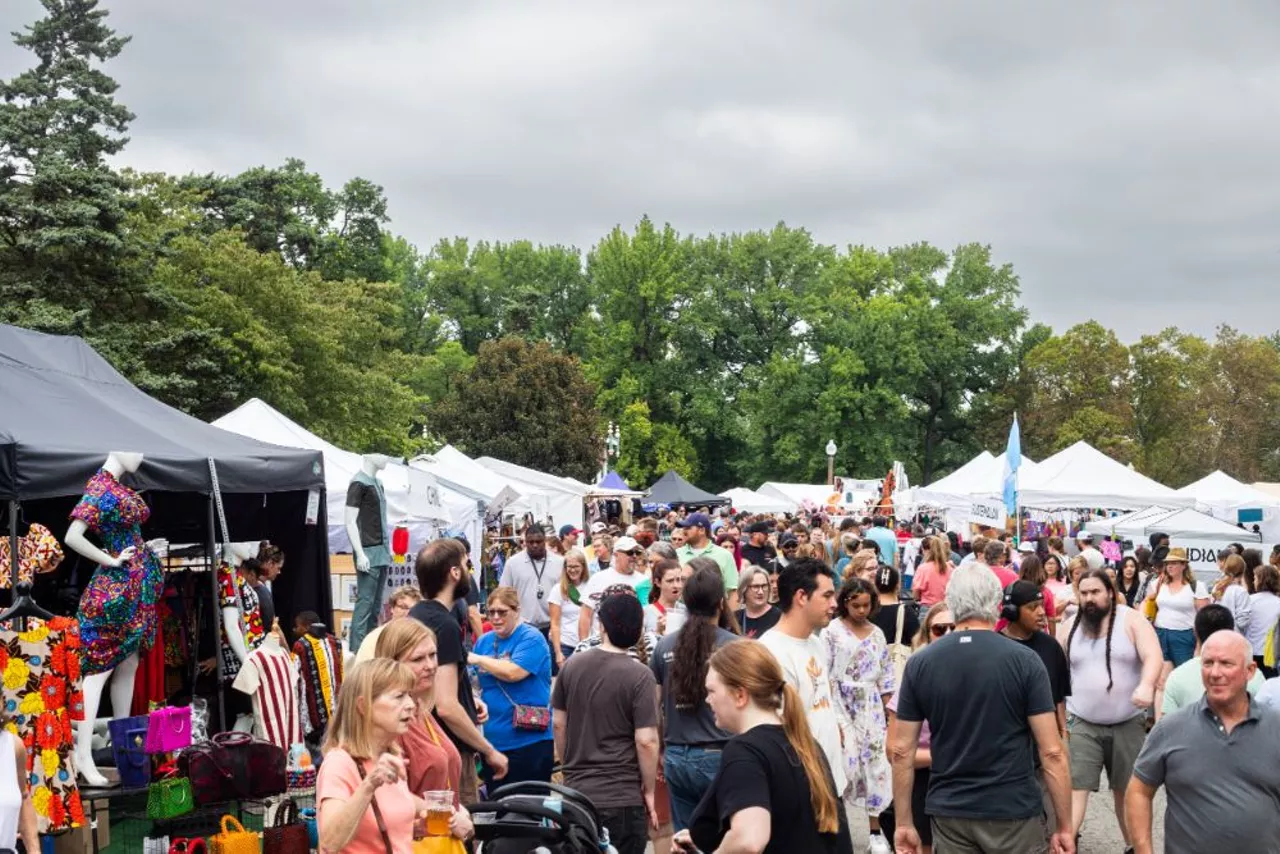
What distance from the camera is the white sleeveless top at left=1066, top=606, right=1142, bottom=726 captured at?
332 inches

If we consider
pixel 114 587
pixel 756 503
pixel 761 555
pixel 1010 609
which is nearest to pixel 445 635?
pixel 1010 609

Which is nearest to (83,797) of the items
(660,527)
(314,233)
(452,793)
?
(452,793)

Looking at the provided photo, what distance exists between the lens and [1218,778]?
502cm

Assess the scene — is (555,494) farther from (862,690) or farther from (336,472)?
(862,690)

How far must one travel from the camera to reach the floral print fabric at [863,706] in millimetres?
7633

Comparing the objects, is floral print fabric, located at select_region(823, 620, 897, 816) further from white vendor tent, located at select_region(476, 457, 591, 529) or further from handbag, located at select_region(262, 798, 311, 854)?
white vendor tent, located at select_region(476, 457, 591, 529)

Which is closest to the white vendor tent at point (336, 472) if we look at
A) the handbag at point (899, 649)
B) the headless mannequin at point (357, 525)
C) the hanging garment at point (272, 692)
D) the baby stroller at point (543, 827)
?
the headless mannequin at point (357, 525)

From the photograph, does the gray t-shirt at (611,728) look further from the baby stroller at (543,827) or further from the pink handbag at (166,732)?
the pink handbag at (166,732)

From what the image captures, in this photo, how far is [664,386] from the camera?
7388 centimetres

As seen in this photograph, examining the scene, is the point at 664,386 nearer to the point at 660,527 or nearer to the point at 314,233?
the point at 314,233

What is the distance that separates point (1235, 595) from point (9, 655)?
10000 mm

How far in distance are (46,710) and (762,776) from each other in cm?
496

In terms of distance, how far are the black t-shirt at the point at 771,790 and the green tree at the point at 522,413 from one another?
5082 centimetres

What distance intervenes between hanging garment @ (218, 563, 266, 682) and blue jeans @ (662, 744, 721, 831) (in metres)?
4.99
